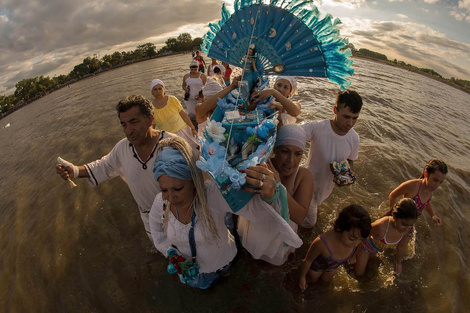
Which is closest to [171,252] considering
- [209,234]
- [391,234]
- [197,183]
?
[209,234]

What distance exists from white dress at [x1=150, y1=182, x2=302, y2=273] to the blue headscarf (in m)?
0.32

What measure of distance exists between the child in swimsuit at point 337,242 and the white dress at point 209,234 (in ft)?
3.00

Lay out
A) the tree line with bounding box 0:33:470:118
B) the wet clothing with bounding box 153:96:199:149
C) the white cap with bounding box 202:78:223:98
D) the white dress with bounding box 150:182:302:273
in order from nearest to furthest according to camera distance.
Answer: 1. the white dress with bounding box 150:182:302:273
2. the white cap with bounding box 202:78:223:98
3. the wet clothing with bounding box 153:96:199:149
4. the tree line with bounding box 0:33:470:118

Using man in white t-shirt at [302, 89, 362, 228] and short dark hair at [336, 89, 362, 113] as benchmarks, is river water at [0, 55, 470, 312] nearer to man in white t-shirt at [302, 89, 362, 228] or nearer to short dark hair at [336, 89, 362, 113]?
man in white t-shirt at [302, 89, 362, 228]

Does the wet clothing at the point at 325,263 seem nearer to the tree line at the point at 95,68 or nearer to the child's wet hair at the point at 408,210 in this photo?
the child's wet hair at the point at 408,210

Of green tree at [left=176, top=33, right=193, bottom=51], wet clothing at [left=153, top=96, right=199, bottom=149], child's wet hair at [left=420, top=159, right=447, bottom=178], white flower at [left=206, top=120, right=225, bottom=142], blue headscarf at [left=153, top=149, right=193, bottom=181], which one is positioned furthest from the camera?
green tree at [left=176, top=33, right=193, bottom=51]

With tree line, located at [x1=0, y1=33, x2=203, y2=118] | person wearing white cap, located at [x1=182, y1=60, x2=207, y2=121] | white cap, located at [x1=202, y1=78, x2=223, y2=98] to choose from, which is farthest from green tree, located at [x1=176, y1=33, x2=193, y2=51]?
white cap, located at [x1=202, y1=78, x2=223, y2=98]

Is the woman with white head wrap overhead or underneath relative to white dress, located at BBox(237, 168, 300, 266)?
overhead

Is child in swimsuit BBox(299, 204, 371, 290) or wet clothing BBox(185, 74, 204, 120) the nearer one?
child in swimsuit BBox(299, 204, 371, 290)

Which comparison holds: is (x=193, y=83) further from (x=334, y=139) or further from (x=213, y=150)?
(x=213, y=150)

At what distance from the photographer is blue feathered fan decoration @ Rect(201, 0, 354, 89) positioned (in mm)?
2281

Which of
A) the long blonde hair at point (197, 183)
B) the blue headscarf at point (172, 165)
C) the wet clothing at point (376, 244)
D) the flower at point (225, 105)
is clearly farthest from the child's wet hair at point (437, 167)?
the blue headscarf at point (172, 165)

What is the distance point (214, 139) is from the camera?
1.89m

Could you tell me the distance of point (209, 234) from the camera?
1874 mm
